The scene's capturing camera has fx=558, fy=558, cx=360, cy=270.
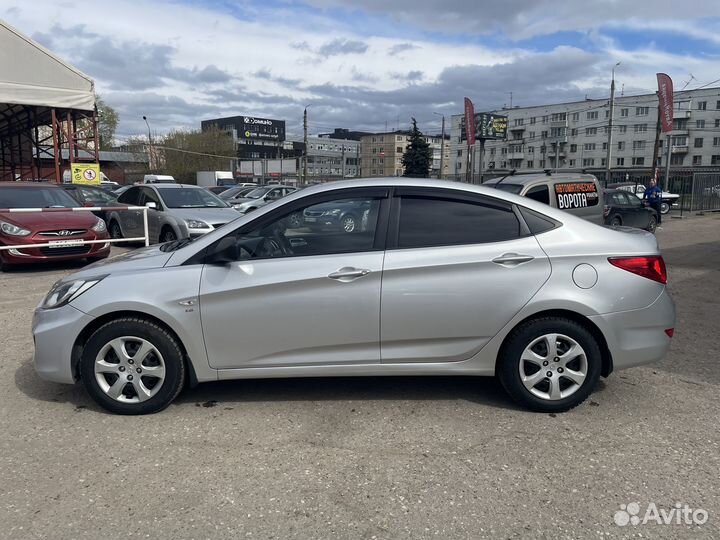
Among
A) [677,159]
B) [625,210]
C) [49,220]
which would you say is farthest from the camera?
[677,159]

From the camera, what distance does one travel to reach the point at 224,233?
400 centimetres

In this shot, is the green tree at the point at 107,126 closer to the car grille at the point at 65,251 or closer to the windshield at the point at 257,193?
the windshield at the point at 257,193

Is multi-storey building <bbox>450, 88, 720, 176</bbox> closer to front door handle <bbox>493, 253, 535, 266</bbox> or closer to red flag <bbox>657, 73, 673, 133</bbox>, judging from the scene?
red flag <bbox>657, 73, 673, 133</bbox>

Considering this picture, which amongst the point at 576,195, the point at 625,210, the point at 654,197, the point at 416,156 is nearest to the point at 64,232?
the point at 576,195

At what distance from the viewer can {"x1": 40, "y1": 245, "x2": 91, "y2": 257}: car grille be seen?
9641mm

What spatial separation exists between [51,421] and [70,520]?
4.34 ft

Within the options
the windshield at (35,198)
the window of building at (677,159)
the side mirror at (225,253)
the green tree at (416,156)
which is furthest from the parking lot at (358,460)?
the window of building at (677,159)

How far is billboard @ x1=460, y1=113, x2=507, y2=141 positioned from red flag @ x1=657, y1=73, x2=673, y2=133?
68.7 feet

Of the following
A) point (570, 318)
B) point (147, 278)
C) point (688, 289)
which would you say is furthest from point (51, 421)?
point (688, 289)

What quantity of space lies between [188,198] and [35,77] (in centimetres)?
1208

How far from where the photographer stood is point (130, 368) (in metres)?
3.89

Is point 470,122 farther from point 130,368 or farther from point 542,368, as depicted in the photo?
point 130,368

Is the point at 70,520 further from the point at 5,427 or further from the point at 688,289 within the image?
the point at 688,289

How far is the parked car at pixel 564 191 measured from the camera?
10.1 metres
